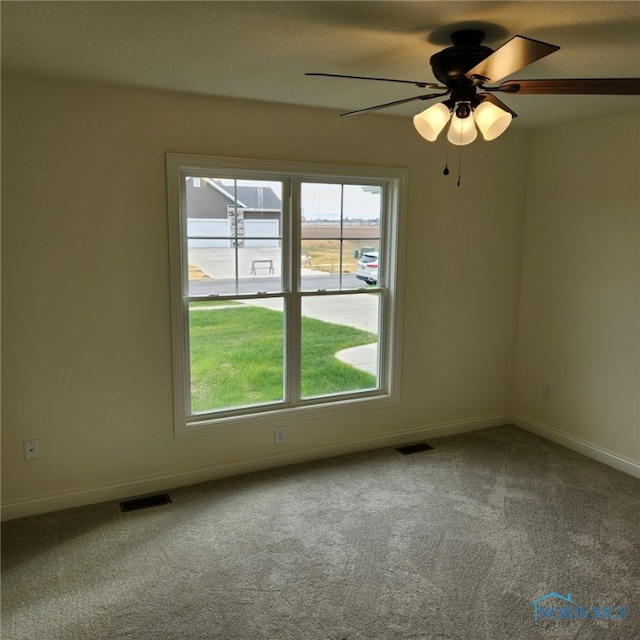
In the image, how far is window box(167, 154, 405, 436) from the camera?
3.20 meters

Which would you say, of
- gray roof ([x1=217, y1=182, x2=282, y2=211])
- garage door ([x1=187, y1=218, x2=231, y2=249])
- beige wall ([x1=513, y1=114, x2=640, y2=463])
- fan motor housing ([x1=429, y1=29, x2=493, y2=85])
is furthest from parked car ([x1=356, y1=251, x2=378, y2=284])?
fan motor housing ([x1=429, y1=29, x2=493, y2=85])

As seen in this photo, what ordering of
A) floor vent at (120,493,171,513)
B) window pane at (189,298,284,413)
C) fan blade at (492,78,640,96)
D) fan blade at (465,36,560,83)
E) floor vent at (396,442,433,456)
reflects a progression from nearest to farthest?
1. fan blade at (465,36,560,83)
2. fan blade at (492,78,640,96)
3. floor vent at (120,493,171,513)
4. window pane at (189,298,284,413)
5. floor vent at (396,442,433,456)

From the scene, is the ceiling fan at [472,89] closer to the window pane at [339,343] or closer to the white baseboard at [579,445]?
the window pane at [339,343]

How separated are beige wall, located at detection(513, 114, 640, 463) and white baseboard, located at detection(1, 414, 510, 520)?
63 cm

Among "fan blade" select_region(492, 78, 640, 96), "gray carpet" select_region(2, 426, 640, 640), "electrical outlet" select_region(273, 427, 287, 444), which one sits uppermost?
"fan blade" select_region(492, 78, 640, 96)

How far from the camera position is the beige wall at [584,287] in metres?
3.46

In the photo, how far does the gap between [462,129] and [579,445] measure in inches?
109

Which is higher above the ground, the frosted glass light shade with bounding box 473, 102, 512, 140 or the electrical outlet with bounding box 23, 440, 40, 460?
the frosted glass light shade with bounding box 473, 102, 512, 140

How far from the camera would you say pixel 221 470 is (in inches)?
133

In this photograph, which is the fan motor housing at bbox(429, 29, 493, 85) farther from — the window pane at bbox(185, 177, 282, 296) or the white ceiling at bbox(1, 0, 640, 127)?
the window pane at bbox(185, 177, 282, 296)

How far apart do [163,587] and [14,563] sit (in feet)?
2.56

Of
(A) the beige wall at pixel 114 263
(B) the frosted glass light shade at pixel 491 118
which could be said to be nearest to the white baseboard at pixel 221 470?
(A) the beige wall at pixel 114 263

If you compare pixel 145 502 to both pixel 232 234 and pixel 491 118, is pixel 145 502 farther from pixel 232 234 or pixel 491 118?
pixel 491 118

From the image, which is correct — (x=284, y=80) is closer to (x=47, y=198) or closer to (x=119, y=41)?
(x=119, y=41)
